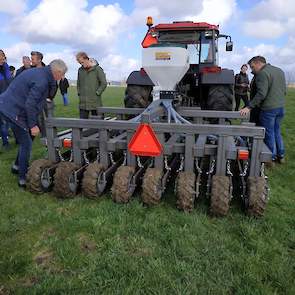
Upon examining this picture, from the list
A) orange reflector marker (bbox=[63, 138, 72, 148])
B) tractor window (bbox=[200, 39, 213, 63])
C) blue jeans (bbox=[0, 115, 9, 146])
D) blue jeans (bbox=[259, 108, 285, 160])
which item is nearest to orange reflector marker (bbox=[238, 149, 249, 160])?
orange reflector marker (bbox=[63, 138, 72, 148])

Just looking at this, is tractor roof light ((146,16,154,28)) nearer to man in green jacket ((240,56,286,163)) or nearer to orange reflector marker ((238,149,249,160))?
man in green jacket ((240,56,286,163))

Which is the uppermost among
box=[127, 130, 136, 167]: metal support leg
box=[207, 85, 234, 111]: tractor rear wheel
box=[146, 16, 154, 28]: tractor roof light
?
box=[146, 16, 154, 28]: tractor roof light

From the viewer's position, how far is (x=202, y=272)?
112 inches

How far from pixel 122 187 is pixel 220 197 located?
1.05m

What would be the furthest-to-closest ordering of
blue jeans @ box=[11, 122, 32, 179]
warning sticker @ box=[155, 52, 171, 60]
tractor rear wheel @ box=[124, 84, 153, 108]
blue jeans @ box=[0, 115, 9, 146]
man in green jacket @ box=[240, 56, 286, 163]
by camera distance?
blue jeans @ box=[0, 115, 9, 146] → tractor rear wheel @ box=[124, 84, 153, 108] → man in green jacket @ box=[240, 56, 286, 163] → warning sticker @ box=[155, 52, 171, 60] → blue jeans @ box=[11, 122, 32, 179]

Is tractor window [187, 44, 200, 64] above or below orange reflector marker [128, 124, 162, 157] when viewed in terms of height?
above

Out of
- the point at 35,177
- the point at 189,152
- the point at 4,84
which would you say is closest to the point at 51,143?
the point at 35,177

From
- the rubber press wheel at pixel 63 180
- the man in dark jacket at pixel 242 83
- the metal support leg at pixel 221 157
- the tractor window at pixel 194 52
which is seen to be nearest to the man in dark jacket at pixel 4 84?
the rubber press wheel at pixel 63 180

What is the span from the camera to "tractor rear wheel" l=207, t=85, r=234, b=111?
6430 millimetres

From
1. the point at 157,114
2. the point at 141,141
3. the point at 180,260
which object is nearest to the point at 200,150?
the point at 141,141

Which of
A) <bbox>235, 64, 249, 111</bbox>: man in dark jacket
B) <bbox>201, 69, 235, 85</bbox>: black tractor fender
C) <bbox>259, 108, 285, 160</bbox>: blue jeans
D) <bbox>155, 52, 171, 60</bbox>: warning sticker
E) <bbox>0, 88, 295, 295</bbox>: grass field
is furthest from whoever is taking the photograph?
<bbox>235, 64, 249, 111</bbox>: man in dark jacket

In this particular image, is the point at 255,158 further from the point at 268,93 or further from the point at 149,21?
the point at 149,21

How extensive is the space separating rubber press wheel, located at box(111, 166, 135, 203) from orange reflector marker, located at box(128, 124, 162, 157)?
0.27 meters

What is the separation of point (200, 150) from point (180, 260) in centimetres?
141
